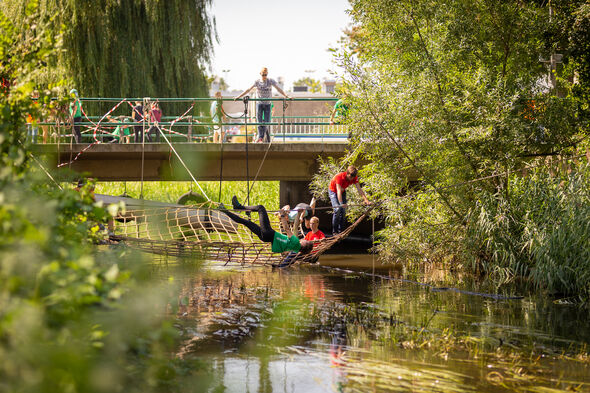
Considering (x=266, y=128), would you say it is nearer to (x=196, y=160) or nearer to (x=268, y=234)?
(x=196, y=160)

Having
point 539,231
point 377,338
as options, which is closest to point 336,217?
point 539,231

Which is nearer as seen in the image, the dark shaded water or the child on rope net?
the dark shaded water

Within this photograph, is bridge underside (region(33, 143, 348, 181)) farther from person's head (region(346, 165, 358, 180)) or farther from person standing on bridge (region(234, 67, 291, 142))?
person's head (region(346, 165, 358, 180))

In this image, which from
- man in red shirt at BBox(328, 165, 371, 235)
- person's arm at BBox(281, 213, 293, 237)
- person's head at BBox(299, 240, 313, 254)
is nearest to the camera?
person's head at BBox(299, 240, 313, 254)

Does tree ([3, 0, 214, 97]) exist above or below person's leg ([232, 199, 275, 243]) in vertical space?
above

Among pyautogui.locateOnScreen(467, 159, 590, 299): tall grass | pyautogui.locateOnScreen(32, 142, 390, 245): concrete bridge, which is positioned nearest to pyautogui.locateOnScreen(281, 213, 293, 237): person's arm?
pyautogui.locateOnScreen(467, 159, 590, 299): tall grass

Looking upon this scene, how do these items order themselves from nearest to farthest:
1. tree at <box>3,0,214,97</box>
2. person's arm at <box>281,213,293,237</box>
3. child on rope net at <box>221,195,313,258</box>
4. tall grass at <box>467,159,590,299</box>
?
child on rope net at <box>221,195,313,258</box> < tall grass at <box>467,159,590,299</box> < person's arm at <box>281,213,293,237</box> < tree at <box>3,0,214,97</box>

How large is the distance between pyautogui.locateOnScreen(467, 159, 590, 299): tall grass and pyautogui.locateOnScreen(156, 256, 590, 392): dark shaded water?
0.54 meters

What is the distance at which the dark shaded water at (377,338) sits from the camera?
5.55 m

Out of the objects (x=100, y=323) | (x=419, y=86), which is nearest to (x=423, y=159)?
(x=419, y=86)

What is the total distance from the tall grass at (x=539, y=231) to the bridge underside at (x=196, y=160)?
174 inches

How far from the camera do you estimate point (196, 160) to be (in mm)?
15133

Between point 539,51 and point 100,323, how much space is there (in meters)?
11.6

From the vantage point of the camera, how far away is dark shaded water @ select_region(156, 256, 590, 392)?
5.55 metres
